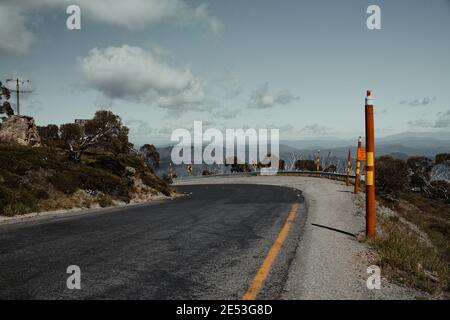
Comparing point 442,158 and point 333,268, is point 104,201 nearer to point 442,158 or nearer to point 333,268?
point 333,268

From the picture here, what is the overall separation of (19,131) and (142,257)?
68.1 feet

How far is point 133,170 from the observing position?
56.1 feet

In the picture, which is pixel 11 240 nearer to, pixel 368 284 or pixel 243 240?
pixel 243 240

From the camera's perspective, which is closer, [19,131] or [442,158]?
[19,131]

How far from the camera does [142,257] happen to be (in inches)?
187

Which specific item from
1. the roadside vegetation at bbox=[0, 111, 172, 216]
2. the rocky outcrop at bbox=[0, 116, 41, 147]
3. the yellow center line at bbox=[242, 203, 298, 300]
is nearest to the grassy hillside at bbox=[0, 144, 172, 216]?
the roadside vegetation at bbox=[0, 111, 172, 216]

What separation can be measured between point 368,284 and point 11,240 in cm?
547

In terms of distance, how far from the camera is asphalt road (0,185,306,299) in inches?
138

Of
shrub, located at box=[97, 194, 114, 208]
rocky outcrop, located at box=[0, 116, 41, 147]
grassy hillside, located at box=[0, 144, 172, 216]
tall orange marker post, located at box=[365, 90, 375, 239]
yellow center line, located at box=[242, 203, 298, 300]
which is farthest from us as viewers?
rocky outcrop, located at box=[0, 116, 41, 147]

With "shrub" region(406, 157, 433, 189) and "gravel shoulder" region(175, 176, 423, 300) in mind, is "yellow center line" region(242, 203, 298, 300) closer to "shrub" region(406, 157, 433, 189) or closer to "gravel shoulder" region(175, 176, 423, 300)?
"gravel shoulder" region(175, 176, 423, 300)

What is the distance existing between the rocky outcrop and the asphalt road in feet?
52.0

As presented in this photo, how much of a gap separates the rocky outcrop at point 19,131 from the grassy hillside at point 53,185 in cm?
736

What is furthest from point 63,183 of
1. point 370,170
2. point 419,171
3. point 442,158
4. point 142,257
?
point 442,158

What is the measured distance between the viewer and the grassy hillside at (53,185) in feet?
32.9
